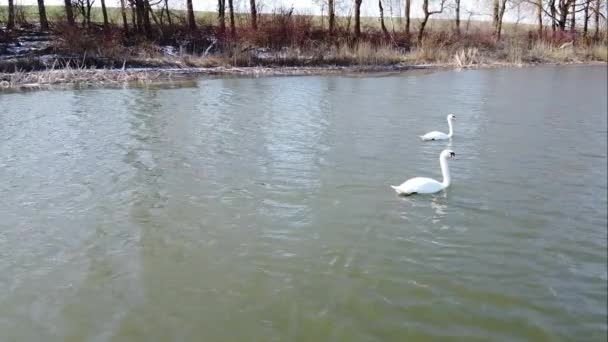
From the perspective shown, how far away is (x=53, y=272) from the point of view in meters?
5.49

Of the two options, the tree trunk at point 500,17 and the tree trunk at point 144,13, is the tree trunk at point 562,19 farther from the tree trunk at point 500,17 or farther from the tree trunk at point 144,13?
the tree trunk at point 144,13

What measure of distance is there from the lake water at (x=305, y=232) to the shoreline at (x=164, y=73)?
33.8ft

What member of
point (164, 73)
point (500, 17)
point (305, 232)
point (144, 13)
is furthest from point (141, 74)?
point (500, 17)

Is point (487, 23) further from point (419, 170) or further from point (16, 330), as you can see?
point (16, 330)

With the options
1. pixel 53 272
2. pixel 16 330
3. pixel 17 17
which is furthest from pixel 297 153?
pixel 17 17

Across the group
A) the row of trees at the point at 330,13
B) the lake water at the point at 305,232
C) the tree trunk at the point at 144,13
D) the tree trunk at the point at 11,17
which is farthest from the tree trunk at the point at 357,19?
the lake water at the point at 305,232

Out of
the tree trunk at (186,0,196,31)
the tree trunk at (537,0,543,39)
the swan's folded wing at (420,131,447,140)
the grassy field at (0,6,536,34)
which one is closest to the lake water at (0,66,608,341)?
the swan's folded wing at (420,131,447,140)

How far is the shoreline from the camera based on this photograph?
2205 centimetres

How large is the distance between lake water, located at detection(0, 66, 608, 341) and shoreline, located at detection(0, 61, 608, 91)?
10298 mm

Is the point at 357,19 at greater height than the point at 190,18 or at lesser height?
lesser

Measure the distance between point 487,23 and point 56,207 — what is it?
4541 centimetres

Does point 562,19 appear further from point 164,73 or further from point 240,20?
point 164,73

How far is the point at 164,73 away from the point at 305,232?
19982 millimetres

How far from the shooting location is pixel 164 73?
2472 centimetres
